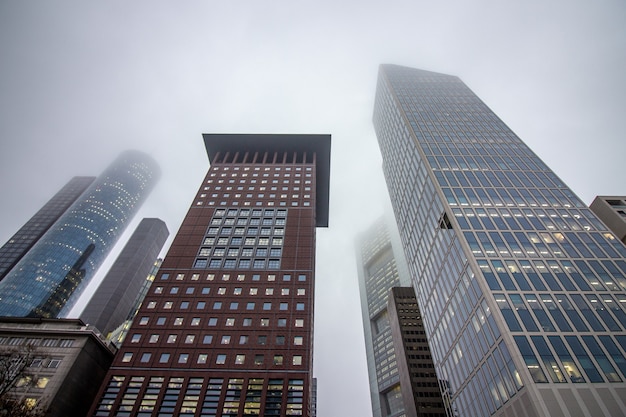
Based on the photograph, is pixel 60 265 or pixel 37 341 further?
pixel 60 265

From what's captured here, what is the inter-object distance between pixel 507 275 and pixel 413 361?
293 ft

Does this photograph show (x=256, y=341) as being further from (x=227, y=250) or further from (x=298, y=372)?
(x=227, y=250)

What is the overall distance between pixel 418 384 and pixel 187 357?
94.7 metres

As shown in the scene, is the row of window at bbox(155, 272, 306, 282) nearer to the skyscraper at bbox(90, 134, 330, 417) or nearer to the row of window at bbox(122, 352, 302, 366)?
the skyscraper at bbox(90, 134, 330, 417)

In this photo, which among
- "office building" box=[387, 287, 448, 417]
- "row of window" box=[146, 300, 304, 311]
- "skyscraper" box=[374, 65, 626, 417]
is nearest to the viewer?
"skyscraper" box=[374, 65, 626, 417]

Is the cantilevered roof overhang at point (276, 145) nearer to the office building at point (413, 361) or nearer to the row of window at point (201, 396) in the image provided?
the office building at point (413, 361)

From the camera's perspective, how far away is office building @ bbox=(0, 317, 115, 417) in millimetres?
48438

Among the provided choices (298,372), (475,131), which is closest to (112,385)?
(298,372)

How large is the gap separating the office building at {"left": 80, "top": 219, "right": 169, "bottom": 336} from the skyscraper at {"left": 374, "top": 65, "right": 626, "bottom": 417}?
121 m

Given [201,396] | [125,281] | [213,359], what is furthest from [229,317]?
[125,281]

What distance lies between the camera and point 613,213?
67.6 meters

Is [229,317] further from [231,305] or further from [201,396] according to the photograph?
[201,396]

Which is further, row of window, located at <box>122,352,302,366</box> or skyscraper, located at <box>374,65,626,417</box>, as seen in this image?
row of window, located at <box>122,352,302,366</box>

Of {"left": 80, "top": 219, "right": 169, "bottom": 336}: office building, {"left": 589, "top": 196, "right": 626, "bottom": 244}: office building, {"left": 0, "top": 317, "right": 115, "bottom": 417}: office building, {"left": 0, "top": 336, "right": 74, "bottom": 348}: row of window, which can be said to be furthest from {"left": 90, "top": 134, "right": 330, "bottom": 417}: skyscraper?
{"left": 80, "top": 219, "right": 169, "bottom": 336}: office building
